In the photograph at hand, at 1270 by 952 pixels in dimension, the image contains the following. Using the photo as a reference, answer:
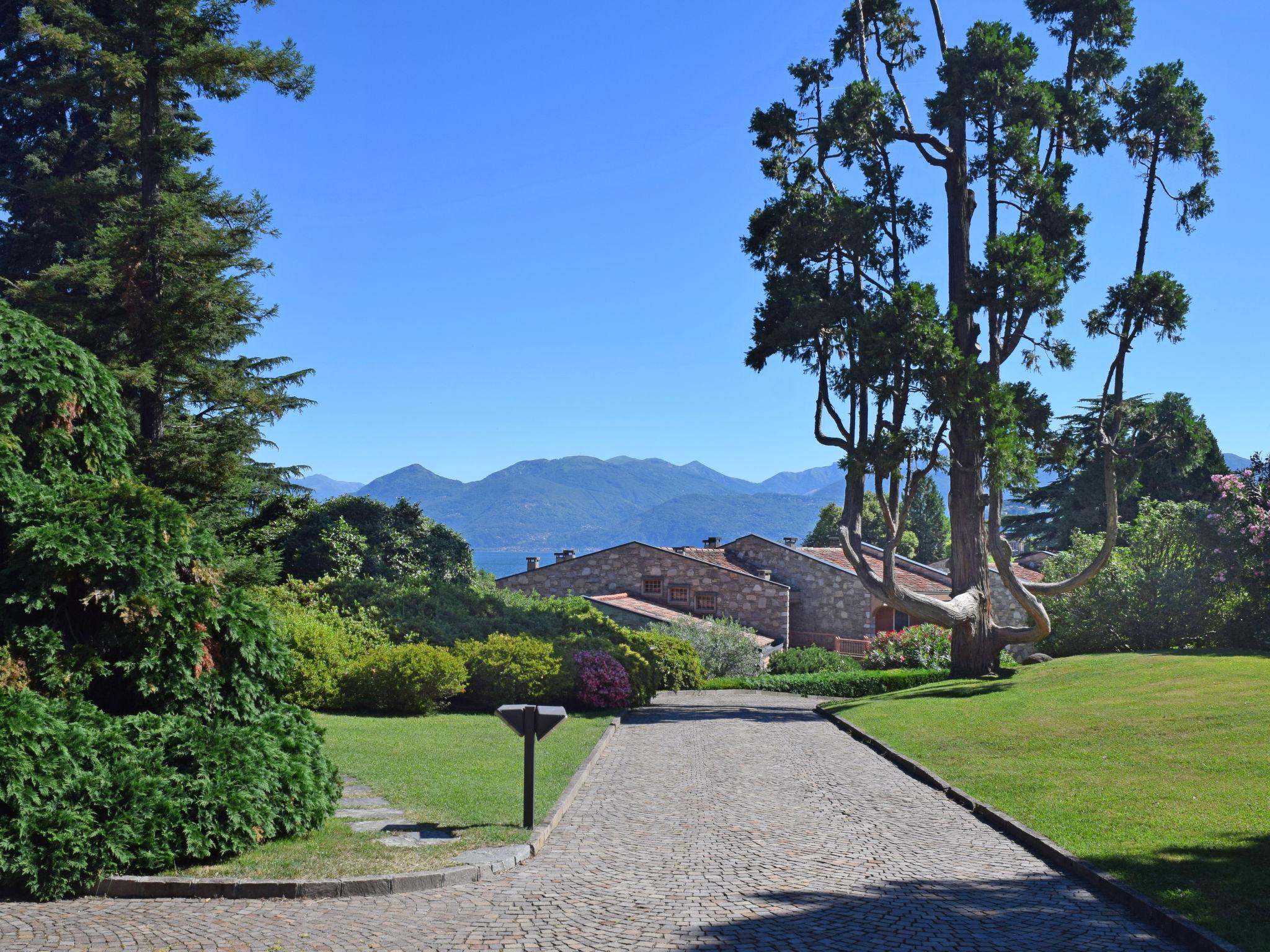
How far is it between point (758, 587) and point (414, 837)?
3352cm

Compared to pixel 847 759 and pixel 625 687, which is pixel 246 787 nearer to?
pixel 847 759

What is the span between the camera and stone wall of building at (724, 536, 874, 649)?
4450 cm

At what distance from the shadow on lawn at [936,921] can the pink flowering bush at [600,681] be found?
48.5 ft

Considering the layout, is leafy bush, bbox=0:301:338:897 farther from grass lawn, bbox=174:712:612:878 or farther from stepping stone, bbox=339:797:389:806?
stepping stone, bbox=339:797:389:806

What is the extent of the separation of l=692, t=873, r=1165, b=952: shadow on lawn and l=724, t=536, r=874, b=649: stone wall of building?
3571cm

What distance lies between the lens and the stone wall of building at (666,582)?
41.8 meters

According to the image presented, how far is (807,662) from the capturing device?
3697 cm

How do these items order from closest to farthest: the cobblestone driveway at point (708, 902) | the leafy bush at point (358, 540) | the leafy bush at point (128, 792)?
the cobblestone driveway at point (708, 902), the leafy bush at point (128, 792), the leafy bush at point (358, 540)

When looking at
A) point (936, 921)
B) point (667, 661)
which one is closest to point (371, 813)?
point (936, 921)

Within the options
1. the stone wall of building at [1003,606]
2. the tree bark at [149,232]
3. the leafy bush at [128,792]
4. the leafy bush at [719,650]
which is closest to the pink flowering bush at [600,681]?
the leafy bush at [719,650]

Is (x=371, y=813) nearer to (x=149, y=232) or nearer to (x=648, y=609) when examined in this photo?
(x=149, y=232)

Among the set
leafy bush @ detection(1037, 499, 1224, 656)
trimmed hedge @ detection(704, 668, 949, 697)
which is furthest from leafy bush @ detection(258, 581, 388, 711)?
leafy bush @ detection(1037, 499, 1224, 656)

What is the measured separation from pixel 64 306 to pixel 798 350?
58.1 feet

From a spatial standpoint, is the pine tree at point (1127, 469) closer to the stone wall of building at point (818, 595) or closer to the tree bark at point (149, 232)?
the stone wall of building at point (818, 595)
